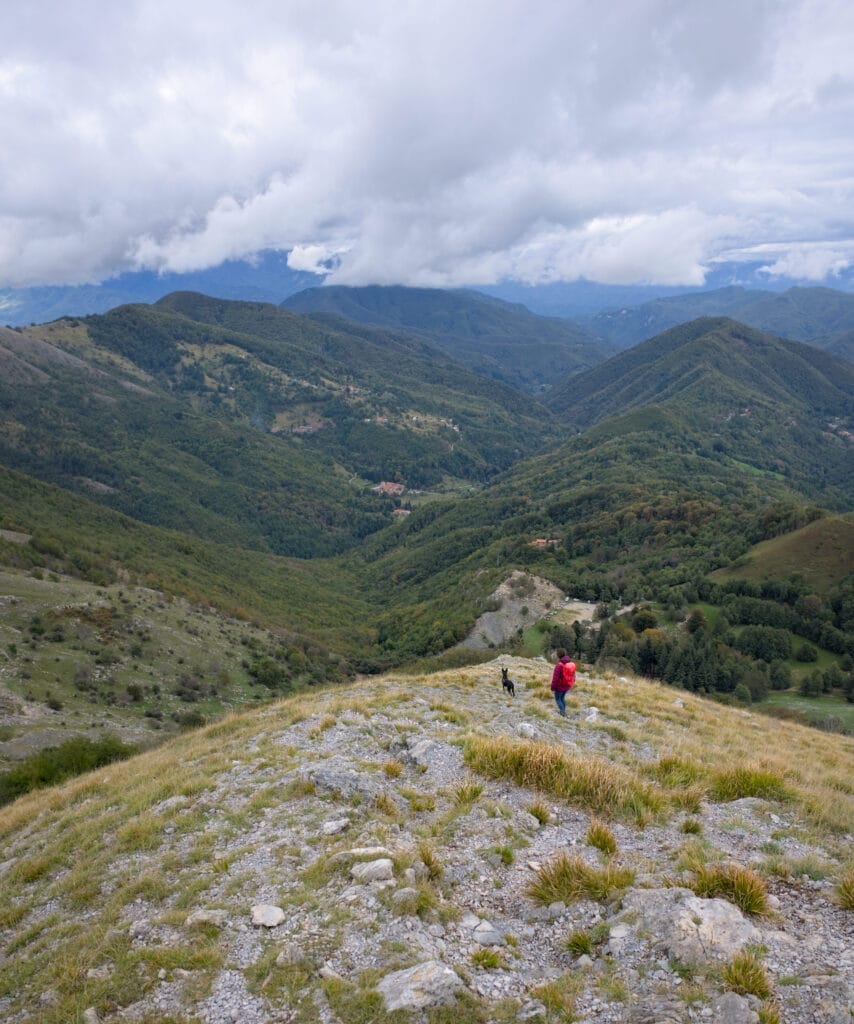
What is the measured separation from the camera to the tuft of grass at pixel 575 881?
9273mm

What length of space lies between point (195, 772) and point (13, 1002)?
8335 millimetres

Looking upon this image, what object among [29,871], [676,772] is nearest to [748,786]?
[676,772]

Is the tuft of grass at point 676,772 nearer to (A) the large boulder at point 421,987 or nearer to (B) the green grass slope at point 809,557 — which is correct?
(A) the large boulder at point 421,987

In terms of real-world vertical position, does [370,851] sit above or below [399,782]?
above

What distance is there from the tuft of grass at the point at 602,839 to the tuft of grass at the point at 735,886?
181 cm

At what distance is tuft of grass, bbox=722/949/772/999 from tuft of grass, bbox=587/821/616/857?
3.57m

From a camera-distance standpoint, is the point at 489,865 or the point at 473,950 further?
the point at 489,865

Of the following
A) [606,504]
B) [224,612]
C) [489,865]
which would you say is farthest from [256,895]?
[606,504]

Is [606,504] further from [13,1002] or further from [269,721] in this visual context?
[13,1002]

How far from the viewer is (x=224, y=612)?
105500mm

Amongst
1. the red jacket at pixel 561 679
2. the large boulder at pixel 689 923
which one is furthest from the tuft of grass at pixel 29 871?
the red jacket at pixel 561 679

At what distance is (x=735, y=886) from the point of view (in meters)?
8.78

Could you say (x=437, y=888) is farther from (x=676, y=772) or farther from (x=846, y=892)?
(x=676, y=772)

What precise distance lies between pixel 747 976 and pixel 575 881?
10.0ft
